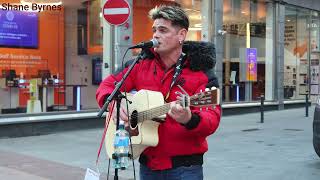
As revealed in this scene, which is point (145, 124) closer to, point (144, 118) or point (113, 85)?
point (144, 118)

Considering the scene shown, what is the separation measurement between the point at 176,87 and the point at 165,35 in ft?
1.12

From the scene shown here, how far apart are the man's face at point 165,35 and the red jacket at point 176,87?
133mm

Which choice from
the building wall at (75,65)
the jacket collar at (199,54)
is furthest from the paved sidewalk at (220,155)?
the jacket collar at (199,54)

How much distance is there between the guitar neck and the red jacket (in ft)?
0.41

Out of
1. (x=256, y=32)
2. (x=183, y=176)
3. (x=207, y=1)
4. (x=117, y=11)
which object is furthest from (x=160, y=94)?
(x=256, y=32)

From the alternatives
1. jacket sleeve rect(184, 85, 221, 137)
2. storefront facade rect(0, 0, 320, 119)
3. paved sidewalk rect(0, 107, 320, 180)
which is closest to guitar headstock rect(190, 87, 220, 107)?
jacket sleeve rect(184, 85, 221, 137)

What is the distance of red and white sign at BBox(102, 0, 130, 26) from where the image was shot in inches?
400

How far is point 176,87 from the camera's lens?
137 inches

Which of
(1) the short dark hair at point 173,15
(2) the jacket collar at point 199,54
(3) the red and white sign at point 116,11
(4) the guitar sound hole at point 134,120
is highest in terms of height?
(3) the red and white sign at point 116,11

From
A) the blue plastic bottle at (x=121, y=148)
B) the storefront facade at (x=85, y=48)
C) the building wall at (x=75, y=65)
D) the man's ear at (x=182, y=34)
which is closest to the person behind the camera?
the blue plastic bottle at (x=121, y=148)

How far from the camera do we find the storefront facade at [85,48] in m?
14.1

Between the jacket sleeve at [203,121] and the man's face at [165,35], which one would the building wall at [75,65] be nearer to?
the man's face at [165,35]

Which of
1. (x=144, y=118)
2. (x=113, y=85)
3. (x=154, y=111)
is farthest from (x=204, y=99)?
(x=113, y=85)

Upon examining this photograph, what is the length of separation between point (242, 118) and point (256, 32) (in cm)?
510
